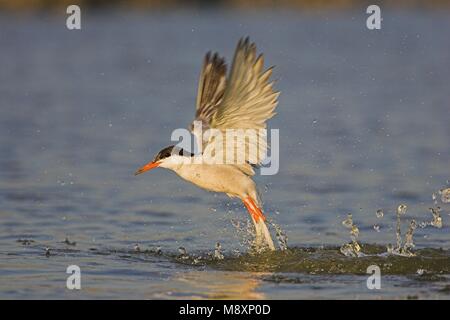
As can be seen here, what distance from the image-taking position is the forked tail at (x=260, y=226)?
9062 millimetres

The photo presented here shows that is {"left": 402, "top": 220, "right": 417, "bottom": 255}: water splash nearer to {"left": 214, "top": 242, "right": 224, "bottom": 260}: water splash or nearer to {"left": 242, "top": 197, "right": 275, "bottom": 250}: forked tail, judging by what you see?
{"left": 242, "top": 197, "right": 275, "bottom": 250}: forked tail

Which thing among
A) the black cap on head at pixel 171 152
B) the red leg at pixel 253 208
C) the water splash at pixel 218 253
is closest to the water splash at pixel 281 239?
the red leg at pixel 253 208

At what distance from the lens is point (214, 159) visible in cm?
887

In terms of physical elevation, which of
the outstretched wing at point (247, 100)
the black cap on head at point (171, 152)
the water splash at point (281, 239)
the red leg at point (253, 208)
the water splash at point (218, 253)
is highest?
the outstretched wing at point (247, 100)

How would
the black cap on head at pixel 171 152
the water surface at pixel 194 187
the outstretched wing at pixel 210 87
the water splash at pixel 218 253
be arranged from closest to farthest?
the water surface at pixel 194 187 → the outstretched wing at pixel 210 87 → the black cap on head at pixel 171 152 → the water splash at pixel 218 253

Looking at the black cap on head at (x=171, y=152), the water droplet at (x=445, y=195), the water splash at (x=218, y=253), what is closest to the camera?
the black cap on head at (x=171, y=152)

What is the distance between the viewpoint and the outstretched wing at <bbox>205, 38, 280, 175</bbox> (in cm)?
826

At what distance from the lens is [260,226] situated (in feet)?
29.9

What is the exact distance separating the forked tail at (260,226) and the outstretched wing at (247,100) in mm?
534

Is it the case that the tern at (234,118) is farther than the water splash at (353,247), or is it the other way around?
the water splash at (353,247)

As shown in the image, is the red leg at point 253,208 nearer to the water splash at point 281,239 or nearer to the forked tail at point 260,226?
the forked tail at point 260,226

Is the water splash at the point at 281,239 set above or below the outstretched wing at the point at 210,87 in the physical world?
below

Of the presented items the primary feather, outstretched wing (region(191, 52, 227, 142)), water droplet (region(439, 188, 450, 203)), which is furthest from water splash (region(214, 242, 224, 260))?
water droplet (region(439, 188, 450, 203))

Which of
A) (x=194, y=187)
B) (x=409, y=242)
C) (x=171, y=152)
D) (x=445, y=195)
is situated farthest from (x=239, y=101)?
(x=194, y=187)
